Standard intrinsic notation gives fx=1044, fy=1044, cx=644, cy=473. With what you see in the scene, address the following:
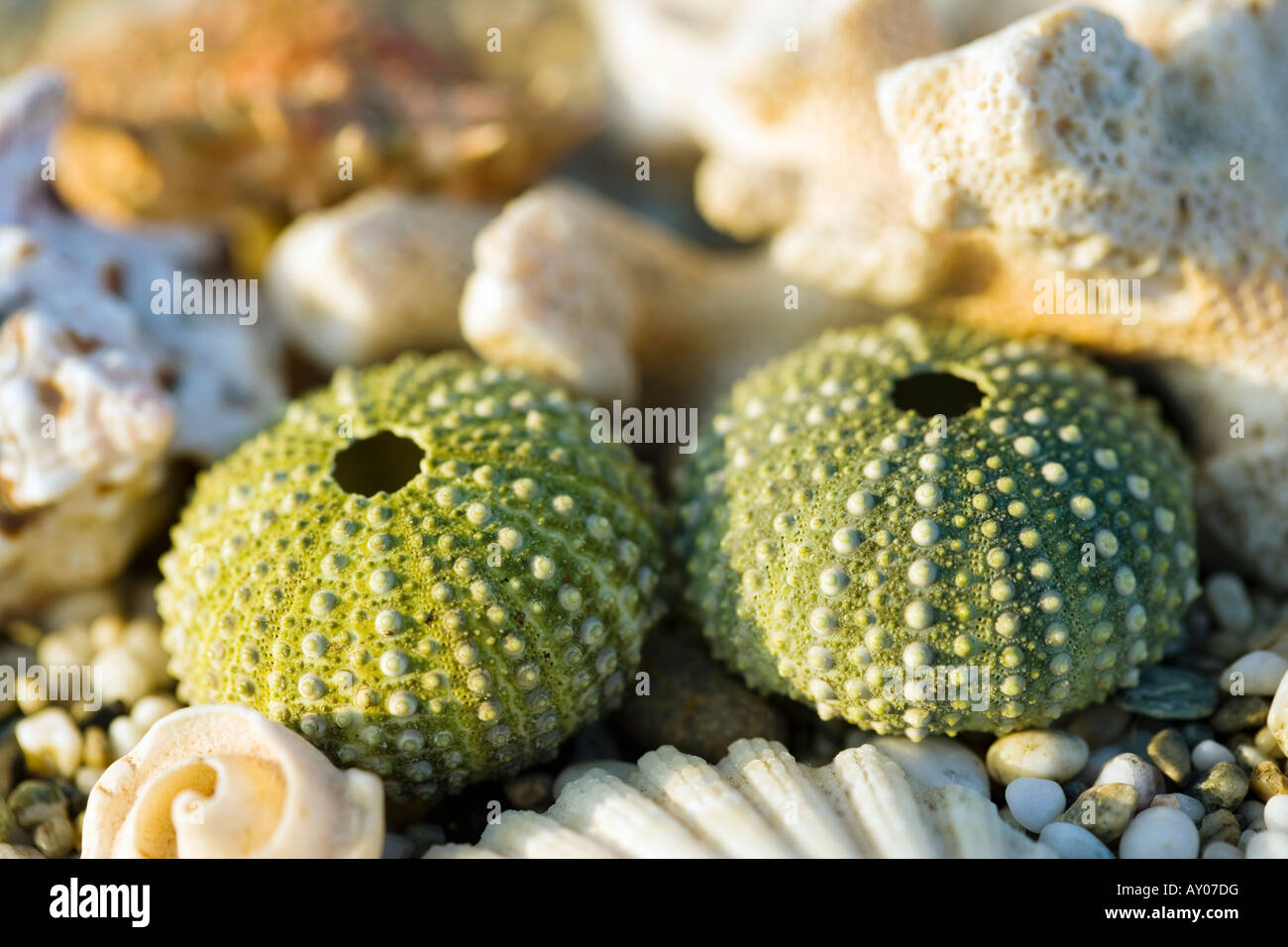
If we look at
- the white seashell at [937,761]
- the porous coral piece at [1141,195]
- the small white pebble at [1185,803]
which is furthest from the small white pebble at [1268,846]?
the porous coral piece at [1141,195]

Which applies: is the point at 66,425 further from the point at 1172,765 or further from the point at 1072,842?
the point at 1172,765

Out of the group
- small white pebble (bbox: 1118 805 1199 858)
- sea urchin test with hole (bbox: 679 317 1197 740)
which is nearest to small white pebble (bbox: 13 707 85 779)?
sea urchin test with hole (bbox: 679 317 1197 740)

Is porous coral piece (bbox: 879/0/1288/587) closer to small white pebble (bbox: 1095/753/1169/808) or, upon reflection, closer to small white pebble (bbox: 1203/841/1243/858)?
small white pebble (bbox: 1095/753/1169/808)

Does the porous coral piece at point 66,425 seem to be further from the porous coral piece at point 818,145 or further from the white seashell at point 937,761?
the white seashell at point 937,761

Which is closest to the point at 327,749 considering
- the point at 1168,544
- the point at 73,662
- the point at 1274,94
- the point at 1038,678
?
the point at 73,662

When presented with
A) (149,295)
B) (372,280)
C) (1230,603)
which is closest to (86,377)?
(149,295)

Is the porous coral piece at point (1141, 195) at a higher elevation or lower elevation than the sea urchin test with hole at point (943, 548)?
higher
